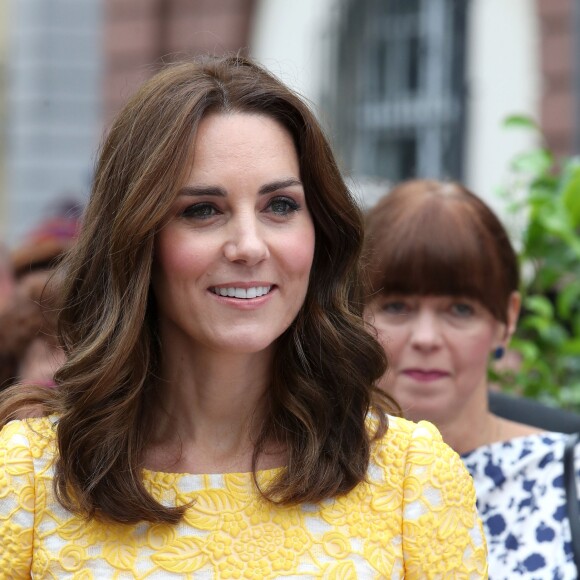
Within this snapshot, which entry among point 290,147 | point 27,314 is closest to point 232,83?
point 290,147

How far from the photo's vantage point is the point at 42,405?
2.65 metres

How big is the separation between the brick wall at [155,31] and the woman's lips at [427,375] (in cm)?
568

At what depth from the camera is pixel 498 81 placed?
8.19 metres

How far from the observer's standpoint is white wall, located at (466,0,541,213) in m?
8.07

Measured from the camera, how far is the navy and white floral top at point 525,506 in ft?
10.2

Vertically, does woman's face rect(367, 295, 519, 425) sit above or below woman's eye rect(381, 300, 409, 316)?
below

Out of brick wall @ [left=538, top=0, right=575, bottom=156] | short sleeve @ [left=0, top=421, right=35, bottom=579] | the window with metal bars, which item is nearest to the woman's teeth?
Answer: short sleeve @ [left=0, top=421, right=35, bottom=579]

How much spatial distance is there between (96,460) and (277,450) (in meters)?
0.36

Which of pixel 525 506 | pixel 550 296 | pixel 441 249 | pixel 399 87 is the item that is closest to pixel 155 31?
pixel 399 87

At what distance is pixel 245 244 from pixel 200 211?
12cm

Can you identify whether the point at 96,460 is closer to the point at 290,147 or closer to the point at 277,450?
the point at 277,450

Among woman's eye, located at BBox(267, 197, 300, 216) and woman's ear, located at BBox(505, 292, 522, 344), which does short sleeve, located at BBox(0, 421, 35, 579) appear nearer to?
woman's eye, located at BBox(267, 197, 300, 216)

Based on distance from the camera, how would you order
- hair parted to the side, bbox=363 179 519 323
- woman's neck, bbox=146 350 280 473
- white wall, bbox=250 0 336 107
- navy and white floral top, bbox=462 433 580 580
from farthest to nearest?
1. white wall, bbox=250 0 336 107
2. hair parted to the side, bbox=363 179 519 323
3. navy and white floral top, bbox=462 433 580 580
4. woman's neck, bbox=146 350 280 473

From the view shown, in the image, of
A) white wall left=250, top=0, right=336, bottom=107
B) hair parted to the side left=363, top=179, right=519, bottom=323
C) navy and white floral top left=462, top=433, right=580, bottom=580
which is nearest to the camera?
navy and white floral top left=462, top=433, right=580, bottom=580
